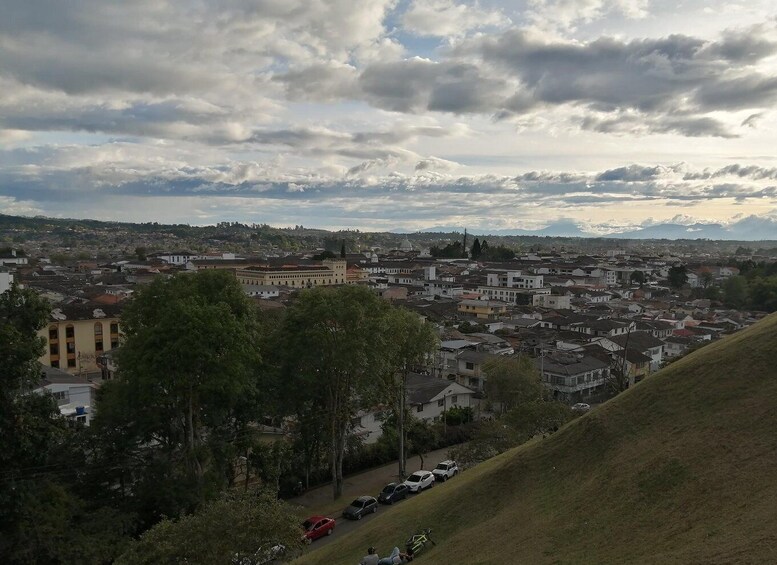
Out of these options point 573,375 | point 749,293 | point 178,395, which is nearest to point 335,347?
point 178,395

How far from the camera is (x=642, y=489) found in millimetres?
14664

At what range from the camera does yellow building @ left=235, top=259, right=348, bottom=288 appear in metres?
107

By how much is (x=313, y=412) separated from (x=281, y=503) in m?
11.6

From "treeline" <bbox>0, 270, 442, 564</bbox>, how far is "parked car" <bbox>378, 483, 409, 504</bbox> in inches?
86.8

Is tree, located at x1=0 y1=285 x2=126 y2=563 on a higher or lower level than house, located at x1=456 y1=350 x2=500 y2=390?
higher

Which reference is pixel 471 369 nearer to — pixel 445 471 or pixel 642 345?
pixel 445 471

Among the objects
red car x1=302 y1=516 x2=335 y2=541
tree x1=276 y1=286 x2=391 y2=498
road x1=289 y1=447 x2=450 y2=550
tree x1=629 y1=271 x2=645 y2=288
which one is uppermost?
tree x1=276 y1=286 x2=391 y2=498

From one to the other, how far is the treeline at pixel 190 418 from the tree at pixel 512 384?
6.90 meters

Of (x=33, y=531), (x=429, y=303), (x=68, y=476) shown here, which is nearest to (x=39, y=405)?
(x=33, y=531)

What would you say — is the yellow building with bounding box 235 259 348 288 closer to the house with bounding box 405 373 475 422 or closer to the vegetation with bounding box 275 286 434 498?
the house with bounding box 405 373 475 422

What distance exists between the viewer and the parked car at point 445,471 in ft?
92.3

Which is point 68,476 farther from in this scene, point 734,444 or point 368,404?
point 734,444

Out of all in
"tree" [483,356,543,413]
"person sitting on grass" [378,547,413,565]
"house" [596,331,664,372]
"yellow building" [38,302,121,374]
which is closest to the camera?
"person sitting on grass" [378,547,413,565]

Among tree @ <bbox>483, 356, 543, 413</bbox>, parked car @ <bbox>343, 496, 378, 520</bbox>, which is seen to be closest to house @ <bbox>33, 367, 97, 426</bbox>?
parked car @ <bbox>343, 496, 378, 520</bbox>
